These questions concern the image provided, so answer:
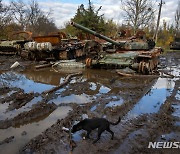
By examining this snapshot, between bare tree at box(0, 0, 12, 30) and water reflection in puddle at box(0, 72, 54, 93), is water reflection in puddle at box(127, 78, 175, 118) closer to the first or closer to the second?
water reflection in puddle at box(0, 72, 54, 93)

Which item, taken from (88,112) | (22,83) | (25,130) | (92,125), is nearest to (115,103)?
(88,112)

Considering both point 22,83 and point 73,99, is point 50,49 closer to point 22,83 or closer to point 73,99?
point 22,83

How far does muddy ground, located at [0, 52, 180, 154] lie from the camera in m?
4.29

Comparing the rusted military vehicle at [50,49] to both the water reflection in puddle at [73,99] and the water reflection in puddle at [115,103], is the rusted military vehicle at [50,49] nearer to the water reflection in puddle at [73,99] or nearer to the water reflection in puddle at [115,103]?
the water reflection in puddle at [73,99]

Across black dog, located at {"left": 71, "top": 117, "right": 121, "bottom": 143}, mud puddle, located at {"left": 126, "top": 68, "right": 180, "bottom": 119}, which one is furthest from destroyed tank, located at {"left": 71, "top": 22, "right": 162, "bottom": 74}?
black dog, located at {"left": 71, "top": 117, "right": 121, "bottom": 143}

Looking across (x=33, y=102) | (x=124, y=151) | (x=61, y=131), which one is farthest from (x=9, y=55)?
(x=124, y=151)

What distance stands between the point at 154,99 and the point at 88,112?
2308mm

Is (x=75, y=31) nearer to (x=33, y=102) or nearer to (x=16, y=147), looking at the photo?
(x=33, y=102)

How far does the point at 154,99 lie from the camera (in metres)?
7.23

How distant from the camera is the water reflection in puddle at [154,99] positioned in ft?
20.2

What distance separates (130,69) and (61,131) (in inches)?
274

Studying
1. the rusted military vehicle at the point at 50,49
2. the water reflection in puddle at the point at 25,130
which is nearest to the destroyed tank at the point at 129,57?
the rusted military vehicle at the point at 50,49

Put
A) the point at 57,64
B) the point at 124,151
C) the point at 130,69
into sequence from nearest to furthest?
the point at 124,151
the point at 130,69
the point at 57,64

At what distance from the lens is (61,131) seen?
4.84 meters
